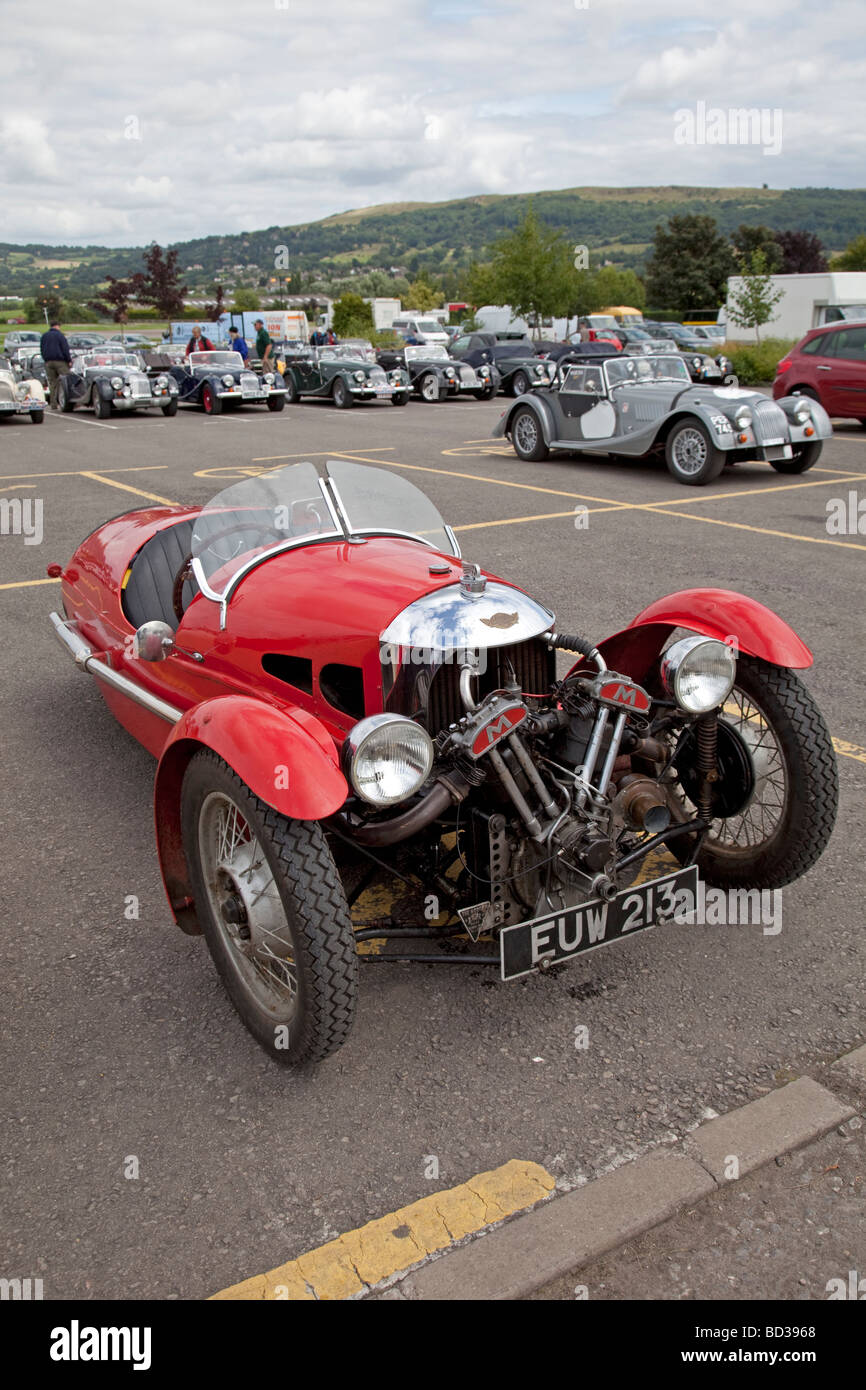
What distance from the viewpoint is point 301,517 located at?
388 cm

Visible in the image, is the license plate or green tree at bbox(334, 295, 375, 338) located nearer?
the license plate

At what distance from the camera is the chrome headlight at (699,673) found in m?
3.13

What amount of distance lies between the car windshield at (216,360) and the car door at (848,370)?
12.6m

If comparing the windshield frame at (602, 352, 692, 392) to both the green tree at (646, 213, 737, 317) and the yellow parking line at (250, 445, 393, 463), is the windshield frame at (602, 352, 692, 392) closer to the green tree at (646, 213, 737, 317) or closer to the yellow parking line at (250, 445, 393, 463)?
the yellow parking line at (250, 445, 393, 463)

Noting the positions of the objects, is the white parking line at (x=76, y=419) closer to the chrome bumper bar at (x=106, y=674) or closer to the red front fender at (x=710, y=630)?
the chrome bumper bar at (x=106, y=674)

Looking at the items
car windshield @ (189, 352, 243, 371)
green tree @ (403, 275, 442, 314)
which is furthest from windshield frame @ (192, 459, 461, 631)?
green tree @ (403, 275, 442, 314)

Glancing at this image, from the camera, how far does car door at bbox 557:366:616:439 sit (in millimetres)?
13211

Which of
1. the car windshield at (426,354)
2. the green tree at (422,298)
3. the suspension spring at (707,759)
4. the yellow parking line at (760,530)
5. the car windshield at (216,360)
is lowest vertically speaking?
the suspension spring at (707,759)

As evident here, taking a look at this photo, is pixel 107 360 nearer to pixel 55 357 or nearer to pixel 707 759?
pixel 55 357

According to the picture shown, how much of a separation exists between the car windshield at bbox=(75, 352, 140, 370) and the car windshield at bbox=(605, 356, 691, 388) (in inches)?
508

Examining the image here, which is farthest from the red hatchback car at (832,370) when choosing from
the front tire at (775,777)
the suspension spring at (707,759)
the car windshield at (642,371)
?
the suspension spring at (707,759)

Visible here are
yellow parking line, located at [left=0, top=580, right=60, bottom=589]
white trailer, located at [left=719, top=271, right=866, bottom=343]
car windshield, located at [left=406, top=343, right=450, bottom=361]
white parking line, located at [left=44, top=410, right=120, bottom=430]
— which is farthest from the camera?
white trailer, located at [left=719, top=271, right=866, bottom=343]
